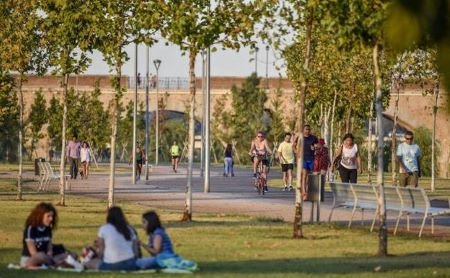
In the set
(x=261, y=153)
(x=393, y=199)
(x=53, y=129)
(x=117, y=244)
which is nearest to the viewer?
(x=117, y=244)

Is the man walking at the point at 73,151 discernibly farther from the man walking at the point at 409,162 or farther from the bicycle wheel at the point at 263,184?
the man walking at the point at 409,162

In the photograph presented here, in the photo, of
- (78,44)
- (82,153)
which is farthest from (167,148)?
(78,44)

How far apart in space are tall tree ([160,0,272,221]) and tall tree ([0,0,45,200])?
11.3m

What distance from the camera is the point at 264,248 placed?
2036 cm

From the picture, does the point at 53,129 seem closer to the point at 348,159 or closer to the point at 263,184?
the point at 263,184

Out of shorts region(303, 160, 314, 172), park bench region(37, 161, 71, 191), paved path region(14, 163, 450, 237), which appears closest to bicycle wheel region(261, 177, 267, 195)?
paved path region(14, 163, 450, 237)

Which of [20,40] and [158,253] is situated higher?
[20,40]

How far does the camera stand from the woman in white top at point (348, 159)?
32.7 m

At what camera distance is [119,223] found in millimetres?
15625

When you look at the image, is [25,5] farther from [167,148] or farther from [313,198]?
[167,148]

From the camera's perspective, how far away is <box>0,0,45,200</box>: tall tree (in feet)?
126

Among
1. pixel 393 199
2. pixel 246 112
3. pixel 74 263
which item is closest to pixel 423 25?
pixel 74 263

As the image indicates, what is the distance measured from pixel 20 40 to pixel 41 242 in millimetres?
22723

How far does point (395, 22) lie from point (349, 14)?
1449cm
